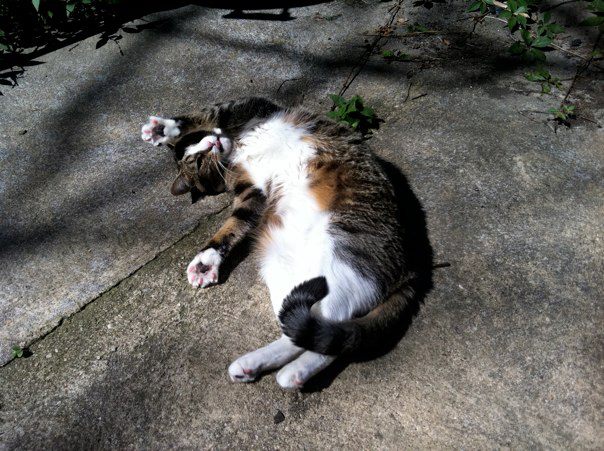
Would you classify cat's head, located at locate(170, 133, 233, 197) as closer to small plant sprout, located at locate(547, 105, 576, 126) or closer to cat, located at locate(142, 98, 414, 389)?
cat, located at locate(142, 98, 414, 389)

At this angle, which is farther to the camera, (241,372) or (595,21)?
(595,21)

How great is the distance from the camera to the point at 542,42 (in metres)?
3.42

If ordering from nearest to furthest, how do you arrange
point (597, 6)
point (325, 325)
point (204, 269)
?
1. point (325, 325)
2. point (204, 269)
3. point (597, 6)

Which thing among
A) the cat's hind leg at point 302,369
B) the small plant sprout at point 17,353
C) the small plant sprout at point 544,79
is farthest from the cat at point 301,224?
the small plant sprout at point 544,79

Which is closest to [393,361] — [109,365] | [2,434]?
[109,365]

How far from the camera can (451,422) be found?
190 cm

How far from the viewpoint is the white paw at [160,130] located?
9.69 ft

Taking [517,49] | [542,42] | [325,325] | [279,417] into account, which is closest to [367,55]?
[517,49]

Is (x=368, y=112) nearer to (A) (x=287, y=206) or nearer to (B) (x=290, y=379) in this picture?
(A) (x=287, y=206)

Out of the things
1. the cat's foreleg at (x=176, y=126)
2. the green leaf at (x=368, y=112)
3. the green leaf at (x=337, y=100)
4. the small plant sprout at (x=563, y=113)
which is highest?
the cat's foreleg at (x=176, y=126)

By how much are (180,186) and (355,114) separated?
1.17 metres

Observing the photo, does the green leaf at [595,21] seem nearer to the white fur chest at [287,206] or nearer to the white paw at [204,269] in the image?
the white fur chest at [287,206]

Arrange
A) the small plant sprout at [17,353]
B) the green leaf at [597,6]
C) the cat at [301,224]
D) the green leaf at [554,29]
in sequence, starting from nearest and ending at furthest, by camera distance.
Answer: the cat at [301,224]
the small plant sprout at [17,353]
the green leaf at [597,6]
the green leaf at [554,29]

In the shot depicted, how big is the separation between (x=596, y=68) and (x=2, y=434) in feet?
13.1
